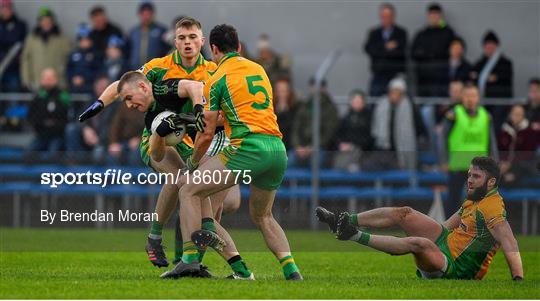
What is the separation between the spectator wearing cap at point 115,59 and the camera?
18219 millimetres

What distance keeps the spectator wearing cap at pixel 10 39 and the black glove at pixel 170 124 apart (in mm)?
8309

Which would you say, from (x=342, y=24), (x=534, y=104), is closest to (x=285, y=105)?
(x=342, y=24)

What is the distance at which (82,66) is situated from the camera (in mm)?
18891

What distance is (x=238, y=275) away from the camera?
37.7 feet

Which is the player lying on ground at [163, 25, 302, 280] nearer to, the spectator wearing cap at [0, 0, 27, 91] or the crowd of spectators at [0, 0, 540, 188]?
the crowd of spectators at [0, 0, 540, 188]

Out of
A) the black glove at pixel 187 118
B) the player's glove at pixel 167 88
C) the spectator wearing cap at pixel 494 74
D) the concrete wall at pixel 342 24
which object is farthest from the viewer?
the concrete wall at pixel 342 24

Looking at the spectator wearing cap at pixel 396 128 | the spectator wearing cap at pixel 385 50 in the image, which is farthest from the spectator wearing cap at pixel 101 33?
the spectator wearing cap at pixel 396 128

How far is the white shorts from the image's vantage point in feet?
36.9

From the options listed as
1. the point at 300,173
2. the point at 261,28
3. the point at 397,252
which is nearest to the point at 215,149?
the point at 397,252

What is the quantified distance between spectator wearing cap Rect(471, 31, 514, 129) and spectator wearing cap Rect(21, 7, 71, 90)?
5499mm

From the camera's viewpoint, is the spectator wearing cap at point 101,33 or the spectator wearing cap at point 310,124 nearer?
the spectator wearing cap at point 310,124

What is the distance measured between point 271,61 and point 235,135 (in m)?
7.12

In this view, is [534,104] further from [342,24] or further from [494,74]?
[342,24]

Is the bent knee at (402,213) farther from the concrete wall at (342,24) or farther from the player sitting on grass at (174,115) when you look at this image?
the concrete wall at (342,24)
